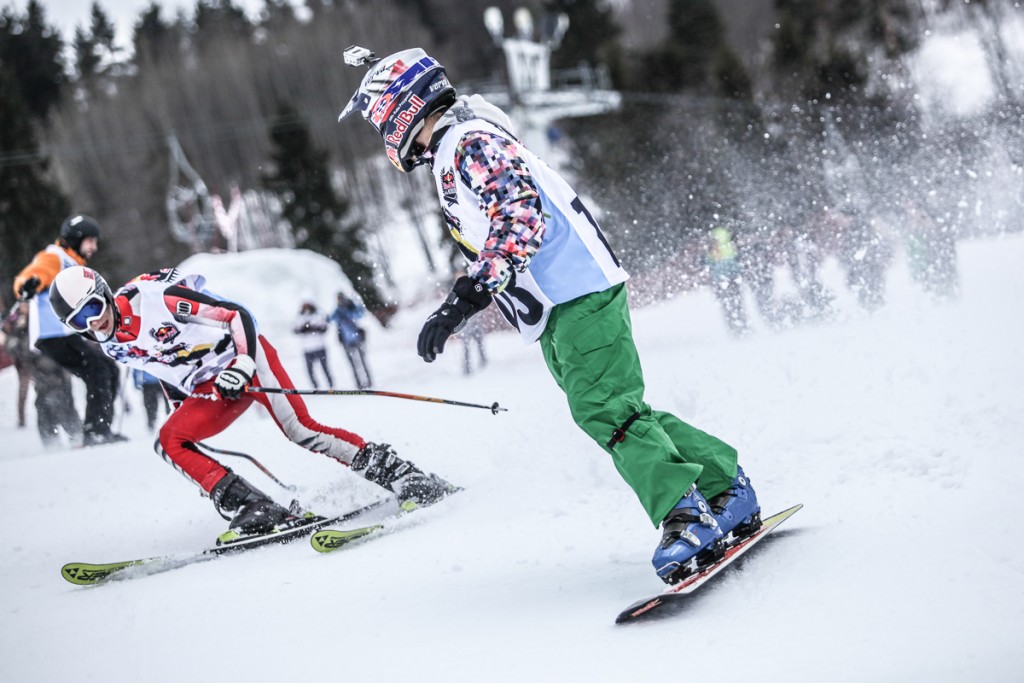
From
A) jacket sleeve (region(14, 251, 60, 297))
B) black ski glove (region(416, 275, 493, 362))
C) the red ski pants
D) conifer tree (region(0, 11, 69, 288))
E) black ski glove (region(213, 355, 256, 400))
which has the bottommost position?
the red ski pants

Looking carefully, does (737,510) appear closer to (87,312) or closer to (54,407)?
(87,312)

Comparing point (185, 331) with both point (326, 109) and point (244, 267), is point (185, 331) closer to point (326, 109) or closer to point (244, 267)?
point (244, 267)

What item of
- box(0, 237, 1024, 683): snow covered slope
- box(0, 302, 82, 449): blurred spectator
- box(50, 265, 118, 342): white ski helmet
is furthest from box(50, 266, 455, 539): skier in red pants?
box(0, 302, 82, 449): blurred spectator

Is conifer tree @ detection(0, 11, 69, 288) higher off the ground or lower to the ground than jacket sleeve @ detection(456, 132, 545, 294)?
higher

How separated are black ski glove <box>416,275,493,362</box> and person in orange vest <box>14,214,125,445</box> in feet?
18.7

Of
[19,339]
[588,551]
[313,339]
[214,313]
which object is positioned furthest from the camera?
[313,339]

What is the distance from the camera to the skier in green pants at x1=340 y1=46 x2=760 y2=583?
9.25 feet

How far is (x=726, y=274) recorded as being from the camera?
999cm

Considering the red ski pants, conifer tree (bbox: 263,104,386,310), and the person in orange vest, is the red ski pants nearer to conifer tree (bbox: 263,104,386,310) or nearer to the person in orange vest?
the person in orange vest

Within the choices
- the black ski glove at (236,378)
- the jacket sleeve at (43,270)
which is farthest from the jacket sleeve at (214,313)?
the jacket sleeve at (43,270)

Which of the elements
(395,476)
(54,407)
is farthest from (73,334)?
(395,476)

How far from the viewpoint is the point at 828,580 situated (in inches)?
107

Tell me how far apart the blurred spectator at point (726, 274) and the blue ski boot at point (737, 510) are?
22.6ft

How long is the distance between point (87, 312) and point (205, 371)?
614 mm
